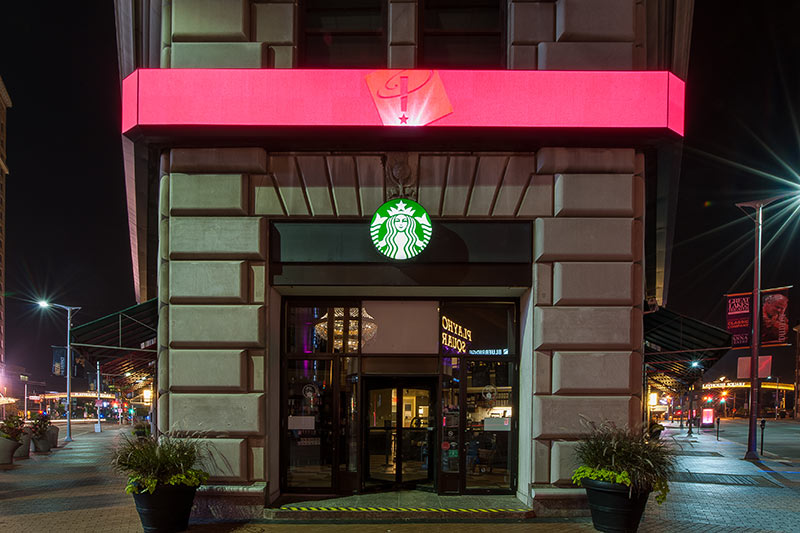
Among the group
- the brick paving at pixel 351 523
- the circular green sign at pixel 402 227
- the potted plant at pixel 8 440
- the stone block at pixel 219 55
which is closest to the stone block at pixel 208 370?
the brick paving at pixel 351 523

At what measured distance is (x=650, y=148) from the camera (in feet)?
32.4

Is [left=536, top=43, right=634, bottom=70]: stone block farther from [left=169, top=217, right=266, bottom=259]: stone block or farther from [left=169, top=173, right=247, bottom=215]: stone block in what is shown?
[left=169, top=217, right=266, bottom=259]: stone block

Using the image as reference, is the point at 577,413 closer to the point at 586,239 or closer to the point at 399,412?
the point at 586,239

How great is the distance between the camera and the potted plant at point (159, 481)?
8.00 meters

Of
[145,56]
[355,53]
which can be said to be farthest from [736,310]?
[145,56]

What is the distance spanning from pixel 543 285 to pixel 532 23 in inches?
181

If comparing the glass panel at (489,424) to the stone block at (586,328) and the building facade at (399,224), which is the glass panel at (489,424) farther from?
the stone block at (586,328)

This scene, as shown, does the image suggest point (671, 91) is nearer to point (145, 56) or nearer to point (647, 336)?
point (647, 336)

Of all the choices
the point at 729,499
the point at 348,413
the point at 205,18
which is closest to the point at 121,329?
the point at 348,413

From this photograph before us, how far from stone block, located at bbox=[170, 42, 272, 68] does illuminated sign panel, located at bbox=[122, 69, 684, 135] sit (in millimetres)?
339

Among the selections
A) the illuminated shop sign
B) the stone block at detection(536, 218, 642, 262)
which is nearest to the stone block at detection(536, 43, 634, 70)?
the stone block at detection(536, 218, 642, 262)

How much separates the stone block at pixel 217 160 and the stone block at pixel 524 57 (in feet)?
15.4

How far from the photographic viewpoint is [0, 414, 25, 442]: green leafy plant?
16062mm

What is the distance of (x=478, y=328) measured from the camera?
10.5m
